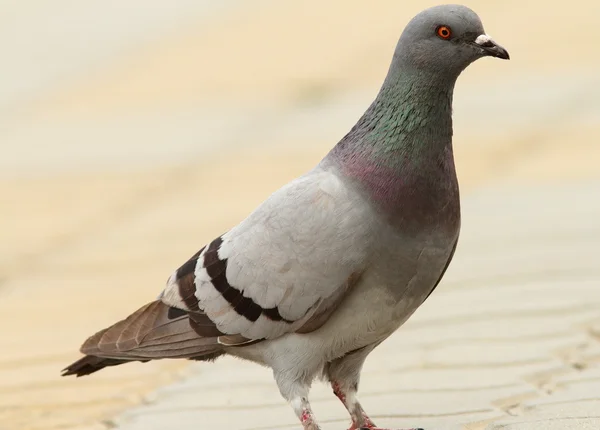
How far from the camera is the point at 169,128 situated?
36.4ft

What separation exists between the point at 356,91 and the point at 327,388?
5682 mm

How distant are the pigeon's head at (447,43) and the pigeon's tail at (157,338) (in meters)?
1.44

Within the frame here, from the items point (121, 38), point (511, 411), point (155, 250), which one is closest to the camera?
point (511, 411)

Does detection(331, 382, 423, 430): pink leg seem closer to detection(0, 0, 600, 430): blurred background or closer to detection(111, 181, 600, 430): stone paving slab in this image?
detection(111, 181, 600, 430): stone paving slab

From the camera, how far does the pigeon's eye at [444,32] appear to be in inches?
196

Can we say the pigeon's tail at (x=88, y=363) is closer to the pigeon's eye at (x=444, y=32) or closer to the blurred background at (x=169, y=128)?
the blurred background at (x=169, y=128)

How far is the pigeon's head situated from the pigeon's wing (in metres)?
0.60

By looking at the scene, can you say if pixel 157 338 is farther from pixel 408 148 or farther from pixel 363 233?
pixel 408 148

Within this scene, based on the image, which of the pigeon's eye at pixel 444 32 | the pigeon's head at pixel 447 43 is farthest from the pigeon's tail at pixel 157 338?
the pigeon's eye at pixel 444 32

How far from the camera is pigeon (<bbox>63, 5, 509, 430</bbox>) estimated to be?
4934 millimetres

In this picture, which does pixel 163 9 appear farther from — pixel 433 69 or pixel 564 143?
pixel 433 69

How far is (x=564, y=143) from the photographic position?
10.1 metres

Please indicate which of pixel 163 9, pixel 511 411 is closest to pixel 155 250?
pixel 511 411

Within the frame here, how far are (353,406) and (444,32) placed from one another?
5.51 feet
